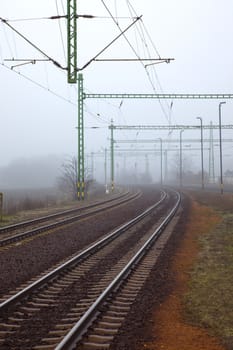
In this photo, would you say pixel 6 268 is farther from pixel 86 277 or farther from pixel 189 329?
pixel 189 329

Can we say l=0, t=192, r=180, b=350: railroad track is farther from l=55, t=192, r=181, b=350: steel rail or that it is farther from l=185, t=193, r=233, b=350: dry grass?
l=185, t=193, r=233, b=350: dry grass

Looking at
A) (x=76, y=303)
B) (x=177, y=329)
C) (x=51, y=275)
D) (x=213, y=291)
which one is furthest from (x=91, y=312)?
(x=51, y=275)

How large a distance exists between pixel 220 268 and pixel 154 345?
20.7 feet

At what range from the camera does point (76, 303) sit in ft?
29.7

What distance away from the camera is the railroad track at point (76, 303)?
6.96 metres

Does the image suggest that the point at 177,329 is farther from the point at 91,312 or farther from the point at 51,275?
the point at 51,275

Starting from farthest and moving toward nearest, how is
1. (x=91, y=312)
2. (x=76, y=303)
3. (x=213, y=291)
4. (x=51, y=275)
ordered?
(x=51, y=275) → (x=213, y=291) → (x=76, y=303) → (x=91, y=312)

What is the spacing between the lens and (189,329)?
762cm

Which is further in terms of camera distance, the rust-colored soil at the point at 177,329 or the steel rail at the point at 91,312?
the rust-colored soil at the point at 177,329

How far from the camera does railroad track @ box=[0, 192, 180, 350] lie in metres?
6.96

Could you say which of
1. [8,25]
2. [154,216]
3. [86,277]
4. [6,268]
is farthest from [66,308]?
[154,216]

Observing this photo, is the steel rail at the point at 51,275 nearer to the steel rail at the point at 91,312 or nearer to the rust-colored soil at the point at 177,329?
the steel rail at the point at 91,312

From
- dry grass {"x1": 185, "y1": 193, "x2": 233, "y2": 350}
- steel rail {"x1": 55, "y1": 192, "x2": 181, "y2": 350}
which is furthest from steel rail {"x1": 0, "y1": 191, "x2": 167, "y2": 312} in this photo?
dry grass {"x1": 185, "y1": 193, "x2": 233, "y2": 350}

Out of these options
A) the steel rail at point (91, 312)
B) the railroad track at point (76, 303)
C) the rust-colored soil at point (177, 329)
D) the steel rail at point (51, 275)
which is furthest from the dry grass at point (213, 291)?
the steel rail at point (51, 275)
